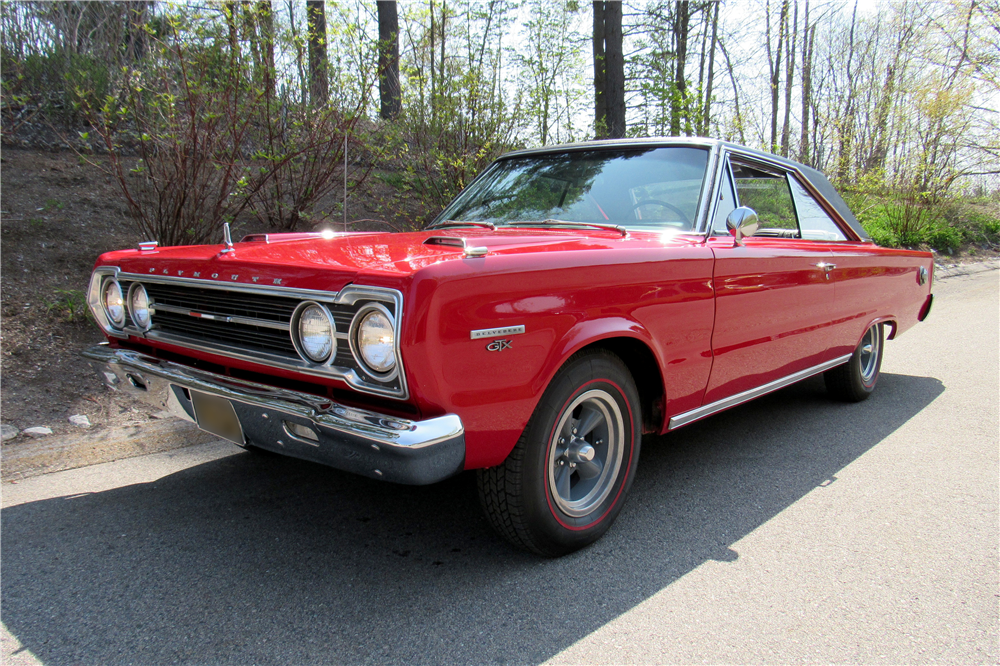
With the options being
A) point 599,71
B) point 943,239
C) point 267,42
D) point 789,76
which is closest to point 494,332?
point 267,42

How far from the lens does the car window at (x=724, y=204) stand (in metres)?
3.13

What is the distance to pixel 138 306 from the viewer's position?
9.00ft

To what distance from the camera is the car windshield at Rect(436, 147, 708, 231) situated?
10.2 feet

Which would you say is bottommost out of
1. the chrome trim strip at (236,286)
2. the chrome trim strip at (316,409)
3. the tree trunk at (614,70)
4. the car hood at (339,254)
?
the chrome trim strip at (316,409)

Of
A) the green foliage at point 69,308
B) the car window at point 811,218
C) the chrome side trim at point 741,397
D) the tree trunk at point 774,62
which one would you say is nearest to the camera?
the chrome side trim at point 741,397

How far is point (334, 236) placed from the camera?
3.04 m

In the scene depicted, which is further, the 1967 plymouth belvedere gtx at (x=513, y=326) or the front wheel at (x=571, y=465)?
the front wheel at (x=571, y=465)

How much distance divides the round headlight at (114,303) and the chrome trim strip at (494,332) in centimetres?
172

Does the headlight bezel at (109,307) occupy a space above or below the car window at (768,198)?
below

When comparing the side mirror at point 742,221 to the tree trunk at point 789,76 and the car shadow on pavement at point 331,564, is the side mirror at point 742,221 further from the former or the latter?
the tree trunk at point 789,76

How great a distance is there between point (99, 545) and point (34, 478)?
975mm

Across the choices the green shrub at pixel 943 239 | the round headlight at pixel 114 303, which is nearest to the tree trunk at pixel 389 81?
the round headlight at pixel 114 303

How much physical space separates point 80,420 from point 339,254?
2.50m

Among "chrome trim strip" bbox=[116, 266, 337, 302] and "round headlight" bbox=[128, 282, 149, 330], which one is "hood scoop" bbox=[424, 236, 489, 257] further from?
"round headlight" bbox=[128, 282, 149, 330]
